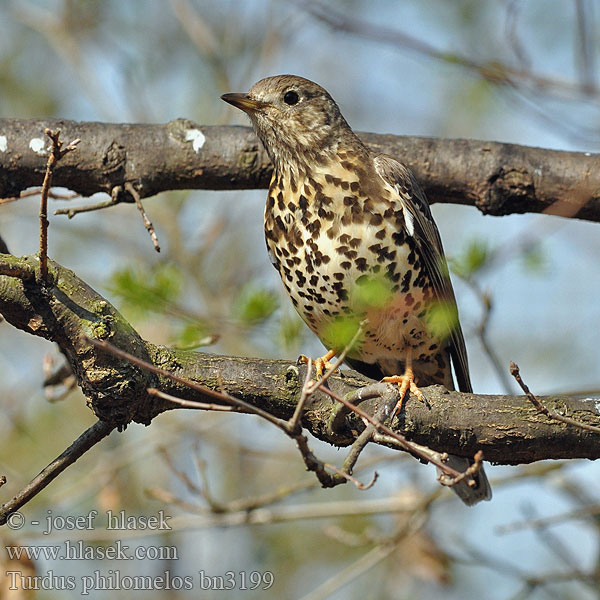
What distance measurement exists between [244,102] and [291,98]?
0.33 metres

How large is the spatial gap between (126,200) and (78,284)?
53.9 inches

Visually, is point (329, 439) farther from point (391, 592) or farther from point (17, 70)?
point (17, 70)

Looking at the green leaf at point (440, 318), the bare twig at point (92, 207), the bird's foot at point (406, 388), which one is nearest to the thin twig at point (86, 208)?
the bare twig at point (92, 207)

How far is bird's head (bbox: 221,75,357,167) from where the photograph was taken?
4.84 meters

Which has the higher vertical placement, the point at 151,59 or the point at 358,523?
the point at 151,59

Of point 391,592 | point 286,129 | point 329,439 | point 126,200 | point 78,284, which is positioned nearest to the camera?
point 78,284

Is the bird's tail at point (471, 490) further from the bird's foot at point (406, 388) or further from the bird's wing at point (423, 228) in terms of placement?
the bird's foot at point (406, 388)

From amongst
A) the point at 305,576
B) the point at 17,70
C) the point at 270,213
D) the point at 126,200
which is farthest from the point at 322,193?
the point at 17,70

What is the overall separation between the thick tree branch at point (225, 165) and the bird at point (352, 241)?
194 mm

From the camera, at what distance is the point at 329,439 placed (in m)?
3.63

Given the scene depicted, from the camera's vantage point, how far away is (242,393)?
11.6 ft

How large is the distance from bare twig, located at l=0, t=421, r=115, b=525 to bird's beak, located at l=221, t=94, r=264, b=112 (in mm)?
2323

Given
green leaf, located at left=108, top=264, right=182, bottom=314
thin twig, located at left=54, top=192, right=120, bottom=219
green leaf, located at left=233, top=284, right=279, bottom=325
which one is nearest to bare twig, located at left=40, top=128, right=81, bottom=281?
green leaf, located at left=108, top=264, right=182, bottom=314

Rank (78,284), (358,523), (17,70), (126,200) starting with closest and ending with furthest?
(78,284) < (126,200) < (358,523) < (17,70)
